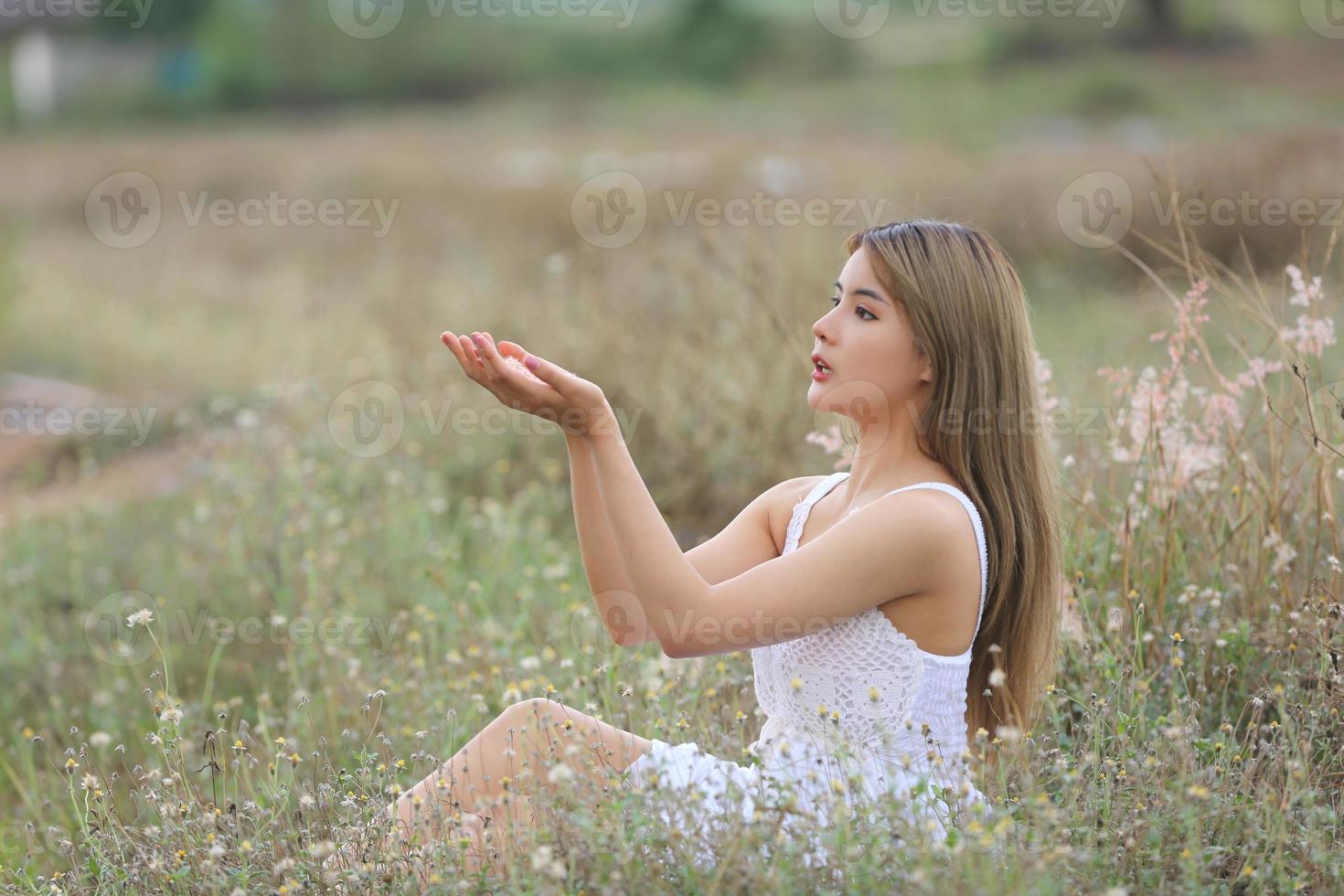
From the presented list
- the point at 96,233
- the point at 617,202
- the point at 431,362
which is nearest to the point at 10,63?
the point at 96,233

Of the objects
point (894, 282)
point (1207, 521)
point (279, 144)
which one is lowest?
point (1207, 521)

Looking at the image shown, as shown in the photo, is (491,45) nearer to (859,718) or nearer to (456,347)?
(456,347)

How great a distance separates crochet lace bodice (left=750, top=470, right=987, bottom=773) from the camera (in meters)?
2.16

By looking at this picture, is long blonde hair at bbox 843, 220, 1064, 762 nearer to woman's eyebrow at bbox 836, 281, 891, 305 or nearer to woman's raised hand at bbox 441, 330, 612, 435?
woman's eyebrow at bbox 836, 281, 891, 305

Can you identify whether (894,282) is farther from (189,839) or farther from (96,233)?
(96,233)

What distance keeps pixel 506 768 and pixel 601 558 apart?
16.0 inches

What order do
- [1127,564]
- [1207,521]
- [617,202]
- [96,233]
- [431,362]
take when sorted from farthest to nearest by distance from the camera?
[96,233]
[617,202]
[431,362]
[1207,521]
[1127,564]

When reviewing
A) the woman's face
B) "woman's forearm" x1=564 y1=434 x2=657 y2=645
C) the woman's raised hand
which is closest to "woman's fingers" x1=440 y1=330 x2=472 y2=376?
the woman's raised hand

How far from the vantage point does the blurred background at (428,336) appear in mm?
3908

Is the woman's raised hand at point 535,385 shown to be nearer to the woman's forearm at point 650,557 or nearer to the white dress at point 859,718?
the woman's forearm at point 650,557

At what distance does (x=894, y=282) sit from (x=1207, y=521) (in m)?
1.36

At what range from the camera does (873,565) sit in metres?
2.07

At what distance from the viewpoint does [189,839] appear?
2.14 meters

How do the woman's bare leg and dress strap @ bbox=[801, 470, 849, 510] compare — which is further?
dress strap @ bbox=[801, 470, 849, 510]
